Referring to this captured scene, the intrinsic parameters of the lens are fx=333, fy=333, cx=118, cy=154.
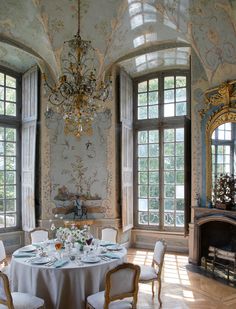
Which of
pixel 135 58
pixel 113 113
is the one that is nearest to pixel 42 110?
pixel 113 113

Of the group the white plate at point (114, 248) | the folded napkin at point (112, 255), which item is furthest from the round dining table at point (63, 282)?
the white plate at point (114, 248)

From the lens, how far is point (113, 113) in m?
7.79

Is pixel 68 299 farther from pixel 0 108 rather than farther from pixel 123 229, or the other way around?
pixel 0 108

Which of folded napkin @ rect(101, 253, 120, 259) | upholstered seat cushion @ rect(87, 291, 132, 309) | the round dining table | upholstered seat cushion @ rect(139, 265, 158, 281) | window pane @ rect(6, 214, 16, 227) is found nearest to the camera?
upholstered seat cushion @ rect(87, 291, 132, 309)

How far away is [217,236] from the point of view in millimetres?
6566

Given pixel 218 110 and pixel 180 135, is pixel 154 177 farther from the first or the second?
pixel 218 110

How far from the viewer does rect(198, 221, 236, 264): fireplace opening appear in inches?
248

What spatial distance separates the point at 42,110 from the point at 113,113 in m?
1.66

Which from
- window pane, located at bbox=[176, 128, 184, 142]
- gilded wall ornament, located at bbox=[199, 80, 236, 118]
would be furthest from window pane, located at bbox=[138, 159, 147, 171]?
gilded wall ornament, located at bbox=[199, 80, 236, 118]

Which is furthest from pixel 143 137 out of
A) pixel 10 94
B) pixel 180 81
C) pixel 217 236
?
pixel 10 94

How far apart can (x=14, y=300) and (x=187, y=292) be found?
2.74 m

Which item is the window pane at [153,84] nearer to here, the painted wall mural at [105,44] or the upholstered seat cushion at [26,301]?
the painted wall mural at [105,44]

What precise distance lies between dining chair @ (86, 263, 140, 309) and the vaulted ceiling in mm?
4098

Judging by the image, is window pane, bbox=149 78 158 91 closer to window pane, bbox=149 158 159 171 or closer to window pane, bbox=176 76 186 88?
window pane, bbox=176 76 186 88
